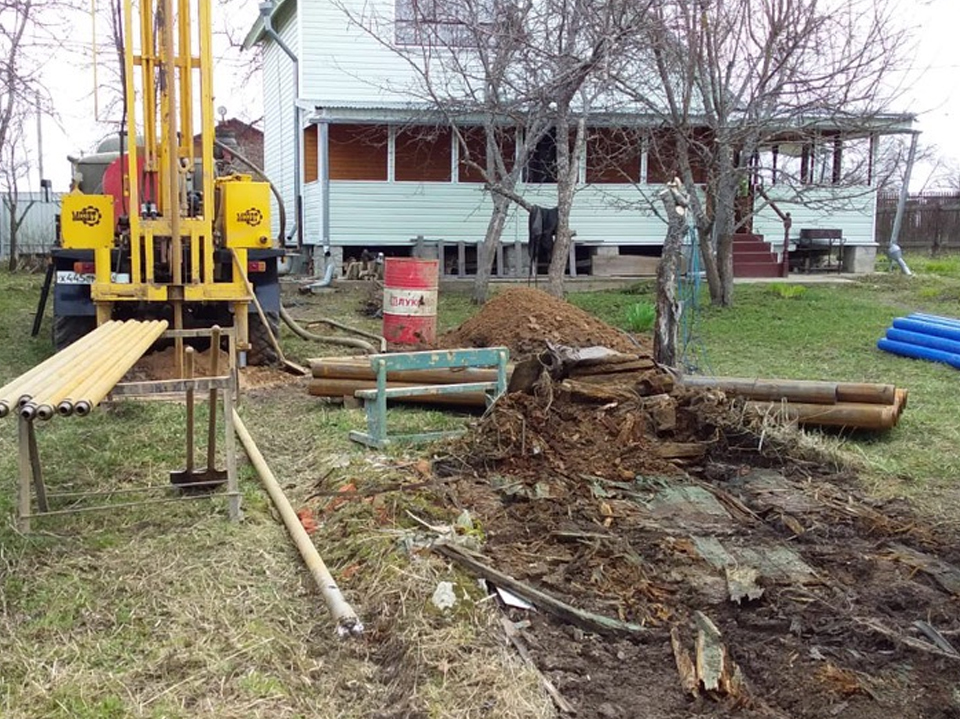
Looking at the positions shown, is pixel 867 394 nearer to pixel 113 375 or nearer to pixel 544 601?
pixel 544 601

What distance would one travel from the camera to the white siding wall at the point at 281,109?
76.8 ft

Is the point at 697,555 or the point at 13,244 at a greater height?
the point at 13,244

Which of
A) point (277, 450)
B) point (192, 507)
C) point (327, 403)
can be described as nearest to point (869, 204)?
point (327, 403)

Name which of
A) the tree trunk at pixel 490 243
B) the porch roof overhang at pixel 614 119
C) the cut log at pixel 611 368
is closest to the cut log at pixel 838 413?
the cut log at pixel 611 368

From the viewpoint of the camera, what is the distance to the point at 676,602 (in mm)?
4254

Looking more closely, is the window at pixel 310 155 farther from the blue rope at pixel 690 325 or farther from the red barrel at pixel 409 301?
the blue rope at pixel 690 325

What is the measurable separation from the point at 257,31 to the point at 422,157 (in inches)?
294

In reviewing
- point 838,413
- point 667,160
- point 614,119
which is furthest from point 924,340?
point 667,160

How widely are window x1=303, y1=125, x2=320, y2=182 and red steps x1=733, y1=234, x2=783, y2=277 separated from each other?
916cm

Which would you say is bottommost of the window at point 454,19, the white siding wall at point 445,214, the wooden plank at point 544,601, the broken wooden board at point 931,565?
A: the broken wooden board at point 931,565

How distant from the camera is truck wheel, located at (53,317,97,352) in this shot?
30.9ft

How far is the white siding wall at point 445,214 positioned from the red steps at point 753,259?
170 centimetres

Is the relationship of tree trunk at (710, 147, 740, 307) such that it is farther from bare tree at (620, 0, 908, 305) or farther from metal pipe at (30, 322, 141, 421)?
metal pipe at (30, 322, 141, 421)

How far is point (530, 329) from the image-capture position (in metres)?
11.1
